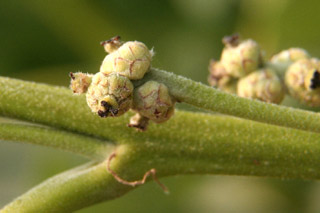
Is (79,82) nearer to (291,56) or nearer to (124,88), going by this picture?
(124,88)

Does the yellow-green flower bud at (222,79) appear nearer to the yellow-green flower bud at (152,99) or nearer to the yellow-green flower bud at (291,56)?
the yellow-green flower bud at (291,56)

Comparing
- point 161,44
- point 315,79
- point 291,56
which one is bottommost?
point 315,79

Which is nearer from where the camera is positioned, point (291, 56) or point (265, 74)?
point (265, 74)

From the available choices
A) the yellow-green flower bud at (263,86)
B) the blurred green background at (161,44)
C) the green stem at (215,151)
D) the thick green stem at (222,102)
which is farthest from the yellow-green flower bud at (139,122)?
the blurred green background at (161,44)

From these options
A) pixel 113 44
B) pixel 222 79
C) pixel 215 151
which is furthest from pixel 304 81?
pixel 113 44

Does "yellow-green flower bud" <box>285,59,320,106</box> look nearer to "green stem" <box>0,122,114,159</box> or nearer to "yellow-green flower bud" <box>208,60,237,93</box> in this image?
"yellow-green flower bud" <box>208,60,237,93</box>

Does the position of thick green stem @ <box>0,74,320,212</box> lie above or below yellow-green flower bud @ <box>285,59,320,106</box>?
below

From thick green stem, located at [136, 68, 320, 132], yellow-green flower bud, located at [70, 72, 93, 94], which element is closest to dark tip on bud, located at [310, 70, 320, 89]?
thick green stem, located at [136, 68, 320, 132]

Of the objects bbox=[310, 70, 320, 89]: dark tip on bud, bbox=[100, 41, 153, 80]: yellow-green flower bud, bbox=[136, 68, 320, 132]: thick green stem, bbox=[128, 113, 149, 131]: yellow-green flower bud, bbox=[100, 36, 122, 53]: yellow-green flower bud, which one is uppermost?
bbox=[310, 70, 320, 89]: dark tip on bud
